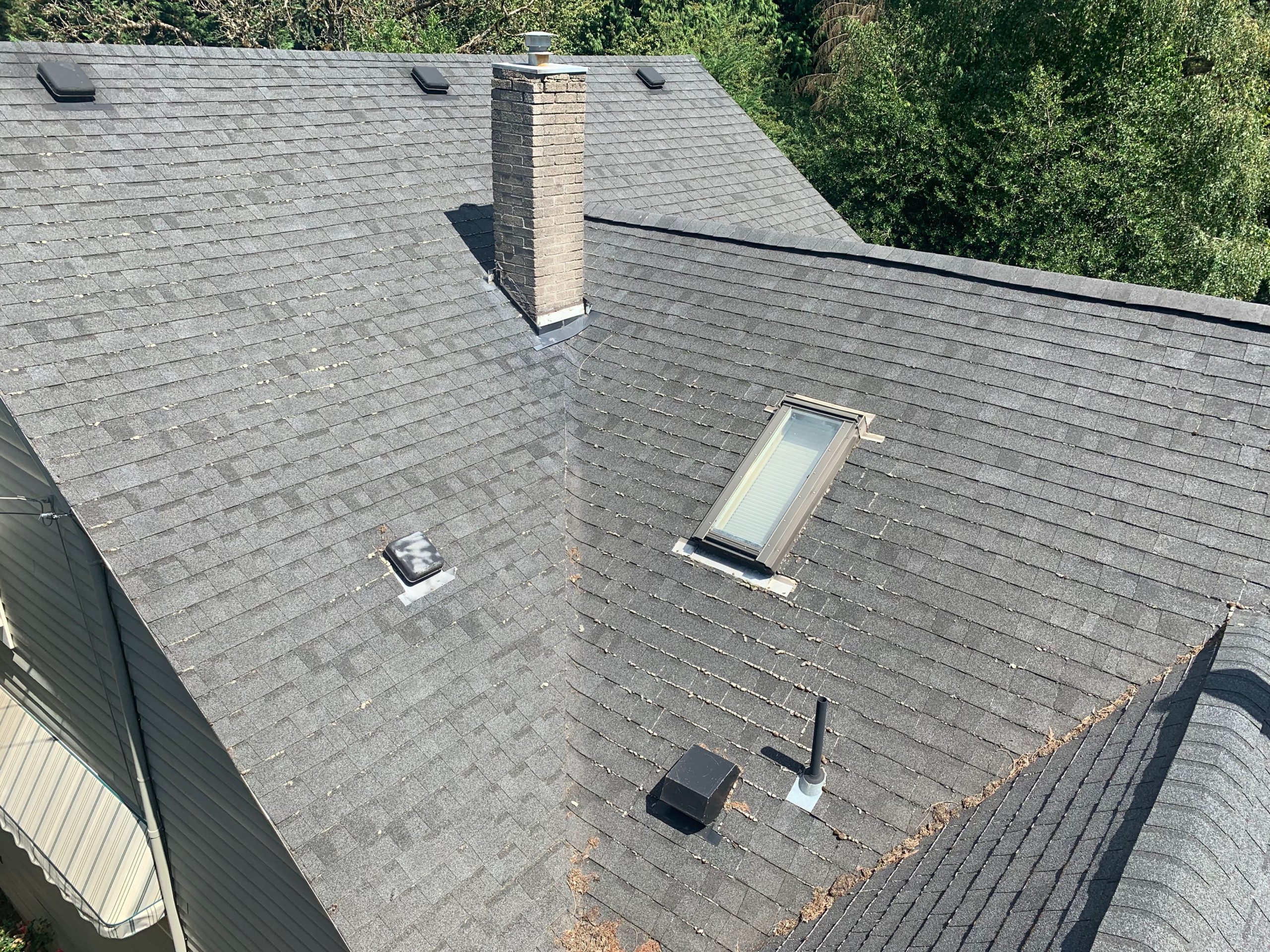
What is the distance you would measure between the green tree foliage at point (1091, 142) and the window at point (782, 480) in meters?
10.6

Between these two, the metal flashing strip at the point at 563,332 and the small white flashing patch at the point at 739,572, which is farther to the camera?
the metal flashing strip at the point at 563,332

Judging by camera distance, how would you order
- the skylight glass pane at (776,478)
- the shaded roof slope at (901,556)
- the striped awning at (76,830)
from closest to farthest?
the shaded roof slope at (901,556), the skylight glass pane at (776,478), the striped awning at (76,830)

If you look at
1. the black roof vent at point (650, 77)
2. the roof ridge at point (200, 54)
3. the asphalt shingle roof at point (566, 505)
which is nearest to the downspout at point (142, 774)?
the asphalt shingle roof at point (566, 505)

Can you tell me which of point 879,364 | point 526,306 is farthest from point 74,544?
point 879,364

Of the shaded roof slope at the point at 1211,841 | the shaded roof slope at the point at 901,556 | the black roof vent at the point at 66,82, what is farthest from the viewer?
the black roof vent at the point at 66,82

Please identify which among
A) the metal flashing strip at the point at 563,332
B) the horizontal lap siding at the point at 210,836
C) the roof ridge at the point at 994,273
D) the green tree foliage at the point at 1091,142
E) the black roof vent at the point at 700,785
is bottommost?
the horizontal lap siding at the point at 210,836

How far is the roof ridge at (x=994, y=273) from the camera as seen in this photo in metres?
7.04

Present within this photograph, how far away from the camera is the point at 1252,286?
52.5 ft

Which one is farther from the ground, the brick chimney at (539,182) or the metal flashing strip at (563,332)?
the brick chimney at (539,182)

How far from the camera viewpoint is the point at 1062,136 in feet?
52.1

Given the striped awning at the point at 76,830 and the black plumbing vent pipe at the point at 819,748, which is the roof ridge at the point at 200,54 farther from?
the black plumbing vent pipe at the point at 819,748

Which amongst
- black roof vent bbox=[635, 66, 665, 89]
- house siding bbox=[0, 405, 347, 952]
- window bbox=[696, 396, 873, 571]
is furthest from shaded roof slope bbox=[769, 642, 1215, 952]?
black roof vent bbox=[635, 66, 665, 89]

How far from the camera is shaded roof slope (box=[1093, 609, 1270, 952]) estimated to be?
3.72 m

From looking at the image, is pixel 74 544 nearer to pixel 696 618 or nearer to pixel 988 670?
pixel 696 618
